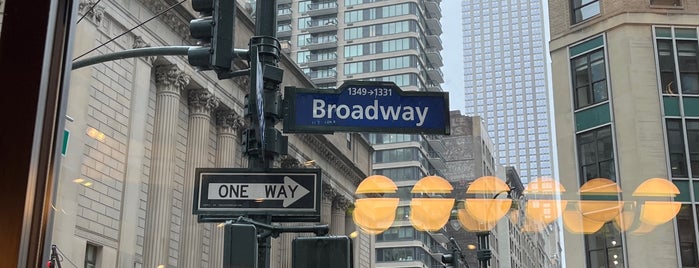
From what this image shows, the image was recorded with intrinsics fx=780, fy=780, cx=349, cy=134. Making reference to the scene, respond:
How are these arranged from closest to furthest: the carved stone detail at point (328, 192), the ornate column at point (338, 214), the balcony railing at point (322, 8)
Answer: the carved stone detail at point (328, 192) < the ornate column at point (338, 214) < the balcony railing at point (322, 8)

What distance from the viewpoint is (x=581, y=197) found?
2286 centimetres

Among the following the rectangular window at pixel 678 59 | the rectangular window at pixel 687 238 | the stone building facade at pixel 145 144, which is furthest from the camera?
the stone building facade at pixel 145 144

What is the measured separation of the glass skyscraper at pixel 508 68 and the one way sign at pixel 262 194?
1144cm

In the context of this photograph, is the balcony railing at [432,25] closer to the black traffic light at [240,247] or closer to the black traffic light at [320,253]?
the black traffic light at [320,253]

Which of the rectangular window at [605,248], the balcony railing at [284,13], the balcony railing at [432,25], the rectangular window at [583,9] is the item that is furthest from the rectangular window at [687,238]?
the balcony railing at [432,25]

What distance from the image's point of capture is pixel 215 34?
22.0 feet

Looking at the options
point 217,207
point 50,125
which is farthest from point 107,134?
point 50,125

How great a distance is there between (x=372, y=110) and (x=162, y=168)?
64.9ft

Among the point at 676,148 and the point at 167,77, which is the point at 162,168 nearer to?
the point at 167,77

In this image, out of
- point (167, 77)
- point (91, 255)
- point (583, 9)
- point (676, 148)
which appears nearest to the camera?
point (676, 148)

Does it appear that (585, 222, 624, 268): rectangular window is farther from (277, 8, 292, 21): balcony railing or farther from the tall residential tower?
(277, 8, 292, 21): balcony railing

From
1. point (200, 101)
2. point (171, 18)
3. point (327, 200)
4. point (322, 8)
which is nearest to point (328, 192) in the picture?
point (327, 200)

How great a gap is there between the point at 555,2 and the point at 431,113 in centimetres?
1861

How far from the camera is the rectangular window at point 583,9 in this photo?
24594 millimetres
